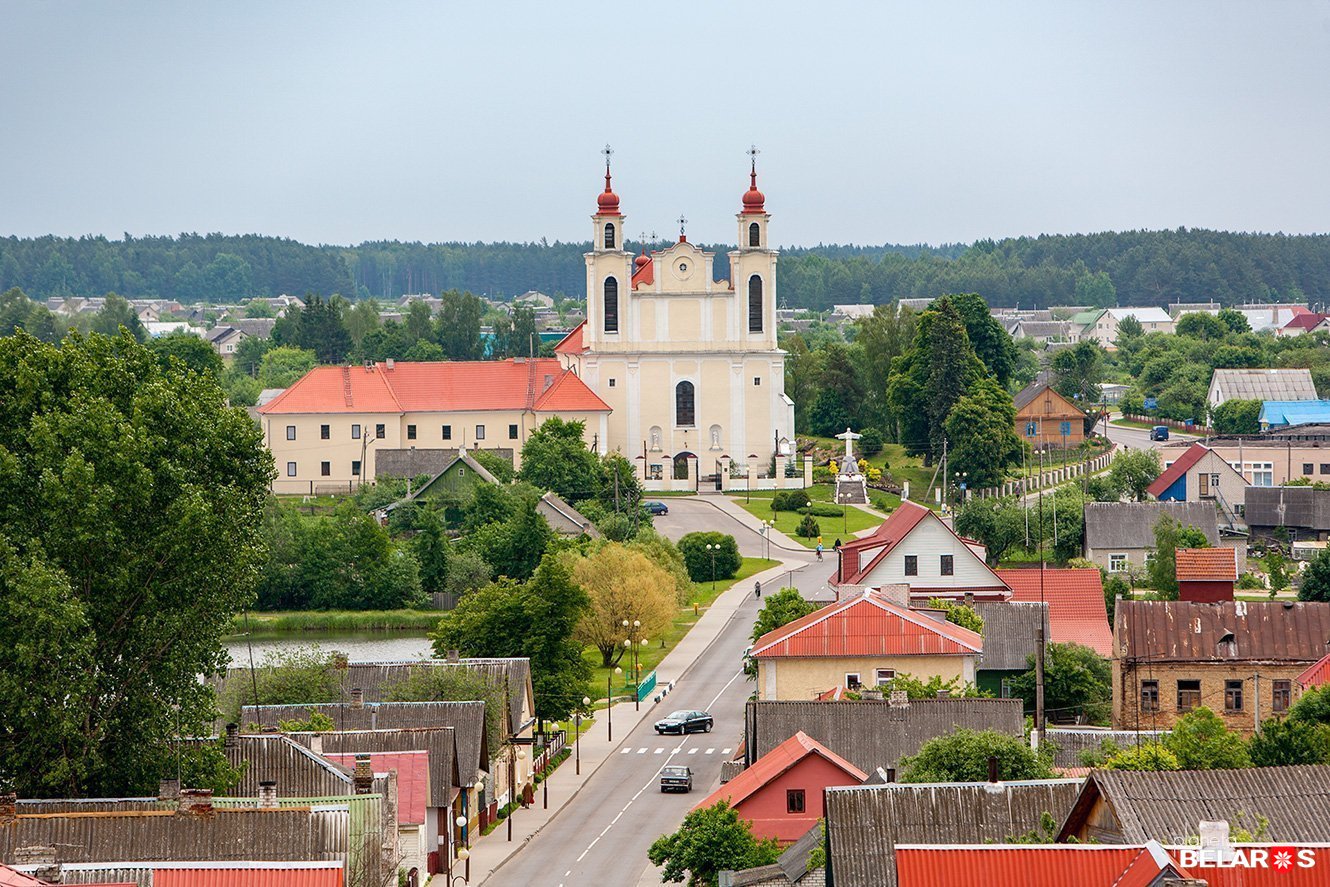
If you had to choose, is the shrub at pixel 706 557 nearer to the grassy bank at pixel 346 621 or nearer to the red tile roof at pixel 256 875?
the grassy bank at pixel 346 621

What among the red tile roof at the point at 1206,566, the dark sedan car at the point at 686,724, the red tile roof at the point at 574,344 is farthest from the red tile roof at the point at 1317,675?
the red tile roof at the point at 574,344

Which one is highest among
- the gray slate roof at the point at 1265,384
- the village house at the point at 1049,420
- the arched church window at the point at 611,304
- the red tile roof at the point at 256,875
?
the arched church window at the point at 611,304

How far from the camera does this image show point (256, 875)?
24.9 metres

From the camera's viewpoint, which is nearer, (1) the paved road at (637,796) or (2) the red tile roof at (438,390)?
(1) the paved road at (637,796)

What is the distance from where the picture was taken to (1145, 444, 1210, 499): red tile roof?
87.9m

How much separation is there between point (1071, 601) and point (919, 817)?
28.2 metres

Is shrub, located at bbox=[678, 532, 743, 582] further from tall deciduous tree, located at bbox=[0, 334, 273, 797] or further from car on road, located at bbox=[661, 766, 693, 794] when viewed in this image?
tall deciduous tree, located at bbox=[0, 334, 273, 797]

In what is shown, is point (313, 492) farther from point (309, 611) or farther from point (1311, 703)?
point (1311, 703)

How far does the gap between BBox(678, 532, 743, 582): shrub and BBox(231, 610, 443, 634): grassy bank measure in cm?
843

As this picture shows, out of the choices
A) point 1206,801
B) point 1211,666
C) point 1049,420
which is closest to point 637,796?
point 1211,666

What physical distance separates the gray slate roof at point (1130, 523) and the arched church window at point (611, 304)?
35519mm

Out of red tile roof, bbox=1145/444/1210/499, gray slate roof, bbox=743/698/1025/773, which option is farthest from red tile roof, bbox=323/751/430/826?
red tile roof, bbox=1145/444/1210/499

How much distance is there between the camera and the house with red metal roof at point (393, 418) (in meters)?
104

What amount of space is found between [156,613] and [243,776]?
3288 millimetres
